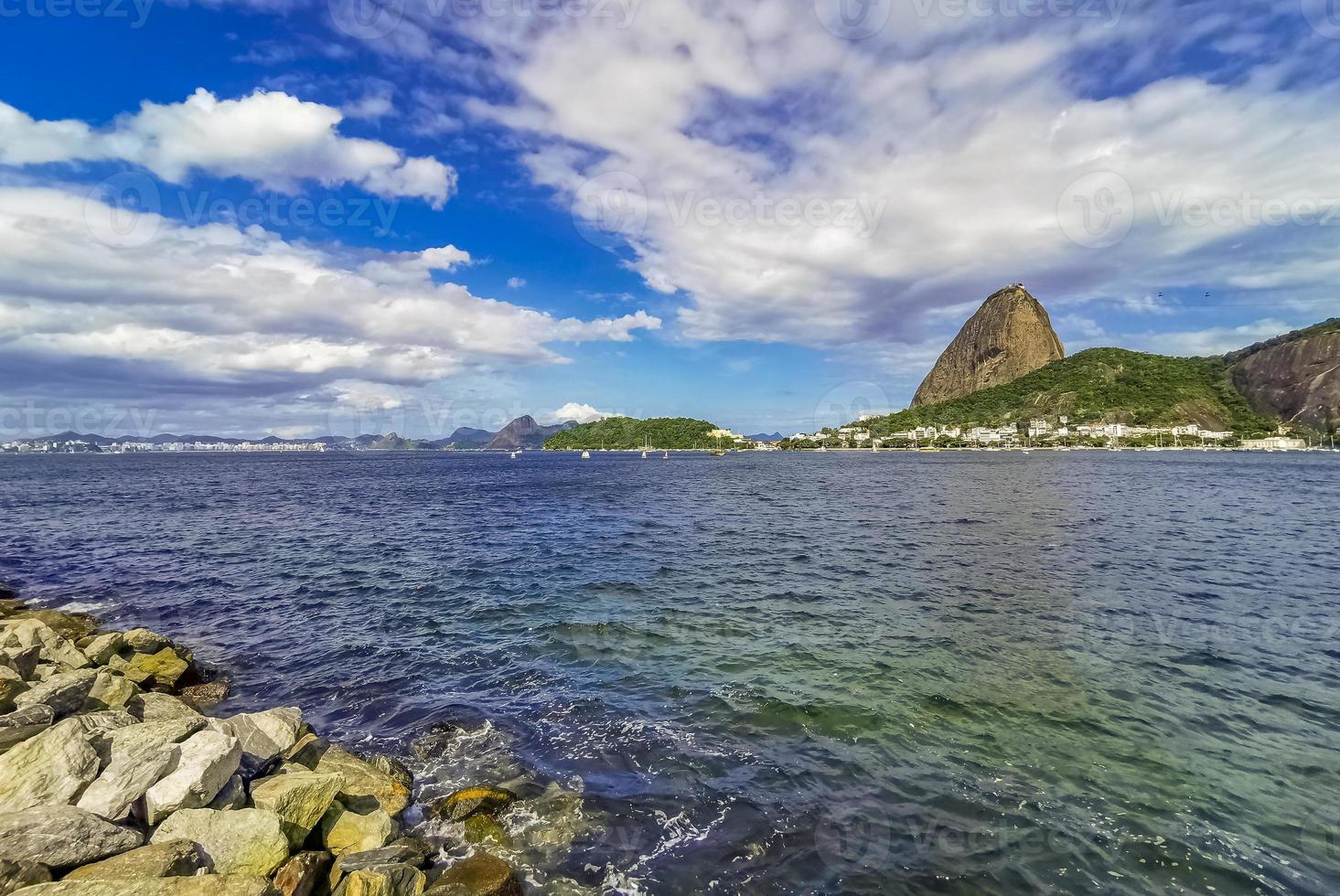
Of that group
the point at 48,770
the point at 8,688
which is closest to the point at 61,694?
the point at 8,688

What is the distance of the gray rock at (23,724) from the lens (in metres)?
10.0

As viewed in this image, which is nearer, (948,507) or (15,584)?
(15,584)

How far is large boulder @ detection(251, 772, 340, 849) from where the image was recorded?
9.31 meters

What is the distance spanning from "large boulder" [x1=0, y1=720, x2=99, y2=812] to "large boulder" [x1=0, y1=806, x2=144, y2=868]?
2.35 ft

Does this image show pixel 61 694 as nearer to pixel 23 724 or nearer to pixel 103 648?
pixel 23 724

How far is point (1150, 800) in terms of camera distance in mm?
10820

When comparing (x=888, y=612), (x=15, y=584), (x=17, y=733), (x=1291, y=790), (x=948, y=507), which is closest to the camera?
(x=17, y=733)

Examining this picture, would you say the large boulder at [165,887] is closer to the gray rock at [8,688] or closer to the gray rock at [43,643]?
the gray rock at [8,688]

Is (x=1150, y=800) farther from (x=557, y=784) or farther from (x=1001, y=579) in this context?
(x=1001, y=579)

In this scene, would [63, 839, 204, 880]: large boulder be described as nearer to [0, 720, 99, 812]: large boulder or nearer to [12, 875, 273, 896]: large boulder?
[12, 875, 273, 896]: large boulder

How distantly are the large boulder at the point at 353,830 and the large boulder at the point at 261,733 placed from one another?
2.03m

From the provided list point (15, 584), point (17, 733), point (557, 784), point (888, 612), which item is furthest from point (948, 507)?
point (15, 584)

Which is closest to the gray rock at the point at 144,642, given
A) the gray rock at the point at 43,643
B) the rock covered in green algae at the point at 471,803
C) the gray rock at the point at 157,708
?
the gray rock at the point at 43,643

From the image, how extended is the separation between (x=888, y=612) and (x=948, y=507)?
→ 4101cm
